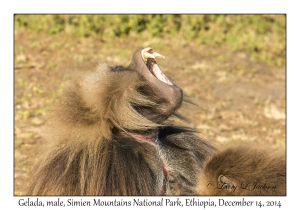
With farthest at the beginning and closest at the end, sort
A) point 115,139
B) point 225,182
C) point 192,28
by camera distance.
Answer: point 192,28, point 115,139, point 225,182

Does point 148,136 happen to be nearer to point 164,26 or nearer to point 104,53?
point 104,53

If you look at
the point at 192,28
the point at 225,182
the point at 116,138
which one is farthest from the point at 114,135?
the point at 192,28

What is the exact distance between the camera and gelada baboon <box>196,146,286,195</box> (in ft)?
8.86

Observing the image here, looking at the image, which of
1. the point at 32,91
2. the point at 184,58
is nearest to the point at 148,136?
the point at 32,91

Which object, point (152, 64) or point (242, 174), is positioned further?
point (152, 64)

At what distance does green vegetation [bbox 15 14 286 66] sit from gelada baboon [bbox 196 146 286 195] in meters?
5.66

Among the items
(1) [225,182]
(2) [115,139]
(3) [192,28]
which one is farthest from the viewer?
(3) [192,28]

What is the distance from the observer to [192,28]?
9.30 m

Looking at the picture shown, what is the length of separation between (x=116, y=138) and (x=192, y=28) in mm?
6286

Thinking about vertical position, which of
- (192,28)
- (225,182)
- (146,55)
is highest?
(192,28)

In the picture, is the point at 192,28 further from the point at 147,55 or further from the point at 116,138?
the point at 116,138

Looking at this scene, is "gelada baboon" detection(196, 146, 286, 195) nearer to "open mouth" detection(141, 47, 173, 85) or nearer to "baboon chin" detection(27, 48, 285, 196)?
"baboon chin" detection(27, 48, 285, 196)

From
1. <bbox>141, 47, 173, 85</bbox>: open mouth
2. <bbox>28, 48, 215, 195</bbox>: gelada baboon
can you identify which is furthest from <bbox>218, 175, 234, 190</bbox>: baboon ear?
<bbox>141, 47, 173, 85</bbox>: open mouth

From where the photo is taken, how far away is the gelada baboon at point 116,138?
3.11 metres
